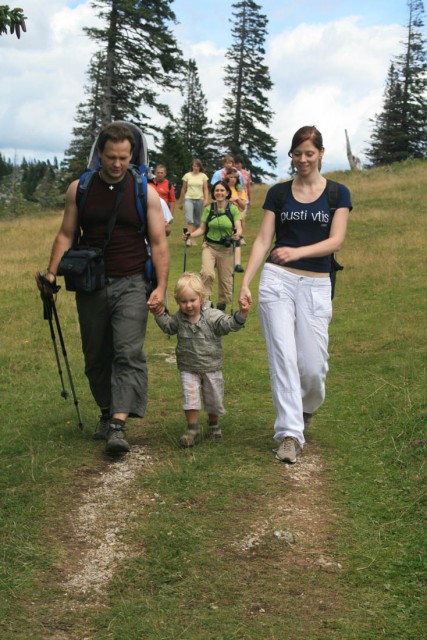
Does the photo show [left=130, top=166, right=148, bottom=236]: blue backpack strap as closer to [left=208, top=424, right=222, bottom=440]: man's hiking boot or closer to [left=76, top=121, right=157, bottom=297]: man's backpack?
[left=76, top=121, right=157, bottom=297]: man's backpack

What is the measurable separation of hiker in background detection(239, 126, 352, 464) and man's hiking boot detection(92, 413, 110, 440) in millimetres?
1419

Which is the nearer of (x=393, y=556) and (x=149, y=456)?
(x=393, y=556)

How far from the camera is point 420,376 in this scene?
8023 mm

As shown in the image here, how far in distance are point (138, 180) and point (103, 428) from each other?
78.4 inches

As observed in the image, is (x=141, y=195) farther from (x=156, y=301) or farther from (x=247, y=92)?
(x=247, y=92)

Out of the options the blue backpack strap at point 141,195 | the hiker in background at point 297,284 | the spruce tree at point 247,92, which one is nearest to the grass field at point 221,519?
the hiker in background at point 297,284

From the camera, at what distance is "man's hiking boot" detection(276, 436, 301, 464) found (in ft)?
18.3

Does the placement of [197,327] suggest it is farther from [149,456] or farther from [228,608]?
[228,608]

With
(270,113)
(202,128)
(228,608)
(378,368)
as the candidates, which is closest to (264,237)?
(228,608)

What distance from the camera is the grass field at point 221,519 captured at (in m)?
3.68

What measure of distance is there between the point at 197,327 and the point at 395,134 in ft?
177

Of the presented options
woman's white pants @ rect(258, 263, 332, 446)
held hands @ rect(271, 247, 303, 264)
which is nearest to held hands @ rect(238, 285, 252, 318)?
woman's white pants @ rect(258, 263, 332, 446)

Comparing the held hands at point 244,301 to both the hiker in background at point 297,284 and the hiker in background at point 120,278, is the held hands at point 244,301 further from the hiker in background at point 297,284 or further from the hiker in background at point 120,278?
the hiker in background at point 120,278

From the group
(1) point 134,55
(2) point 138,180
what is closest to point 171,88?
(1) point 134,55
